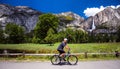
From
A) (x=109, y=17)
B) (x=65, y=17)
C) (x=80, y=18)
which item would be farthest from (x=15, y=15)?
(x=80, y=18)

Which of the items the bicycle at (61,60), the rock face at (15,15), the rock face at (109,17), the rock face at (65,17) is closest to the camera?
the bicycle at (61,60)

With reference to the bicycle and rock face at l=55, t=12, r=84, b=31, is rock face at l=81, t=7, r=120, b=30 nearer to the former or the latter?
rock face at l=55, t=12, r=84, b=31

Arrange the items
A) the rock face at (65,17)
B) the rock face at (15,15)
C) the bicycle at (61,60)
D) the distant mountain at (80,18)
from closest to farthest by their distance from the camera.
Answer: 1. the bicycle at (61,60)
2. the distant mountain at (80,18)
3. the rock face at (65,17)
4. the rock face at (15,15)

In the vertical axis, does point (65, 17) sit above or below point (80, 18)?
above

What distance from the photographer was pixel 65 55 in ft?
37.4

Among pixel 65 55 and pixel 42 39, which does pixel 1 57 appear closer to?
pixel 65 55

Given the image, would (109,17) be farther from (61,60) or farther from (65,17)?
(61,60)

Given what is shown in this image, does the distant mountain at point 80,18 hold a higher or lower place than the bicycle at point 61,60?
higher

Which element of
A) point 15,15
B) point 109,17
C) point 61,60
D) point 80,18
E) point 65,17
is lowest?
point 61,60

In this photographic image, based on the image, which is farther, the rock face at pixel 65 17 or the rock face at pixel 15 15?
the rock face at pixel 15 15

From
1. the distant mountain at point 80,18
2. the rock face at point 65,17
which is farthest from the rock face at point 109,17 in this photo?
the rock face at point 65,17

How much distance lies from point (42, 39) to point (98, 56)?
8931 millimetres

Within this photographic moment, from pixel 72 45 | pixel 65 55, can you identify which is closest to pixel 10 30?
pixel 72 45

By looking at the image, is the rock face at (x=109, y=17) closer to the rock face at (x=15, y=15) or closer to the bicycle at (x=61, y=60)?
the rock face at (x=15, y=15)
